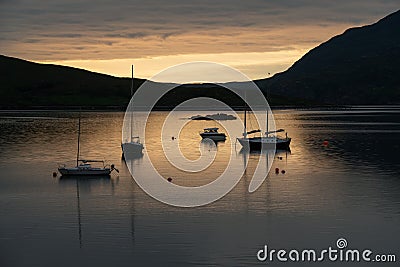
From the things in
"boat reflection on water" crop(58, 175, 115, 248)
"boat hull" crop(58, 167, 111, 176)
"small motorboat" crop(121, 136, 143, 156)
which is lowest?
"boat reflection on water" crop(58, 175, 115, 248)

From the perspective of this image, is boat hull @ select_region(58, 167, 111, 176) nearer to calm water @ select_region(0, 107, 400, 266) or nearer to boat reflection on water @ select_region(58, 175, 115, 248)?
boat reflection on water @ select_region(58, 175, 115, 248)

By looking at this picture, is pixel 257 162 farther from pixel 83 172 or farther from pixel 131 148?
pixel 83 172

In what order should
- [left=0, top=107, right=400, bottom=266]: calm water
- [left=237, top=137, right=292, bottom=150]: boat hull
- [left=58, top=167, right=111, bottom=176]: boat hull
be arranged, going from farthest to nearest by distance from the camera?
[left=237, top=137, right=292, bottom=150]: boat hull → [left=58, top=167, right=111, bottom=176]: boat hull → [left=0, top=107, right=400, bottom=266]: calm water

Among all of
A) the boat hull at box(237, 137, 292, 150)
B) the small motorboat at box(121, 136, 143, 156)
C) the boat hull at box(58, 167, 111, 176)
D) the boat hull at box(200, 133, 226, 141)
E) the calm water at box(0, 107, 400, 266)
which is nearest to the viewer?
the calm water at box(0, 107, 400, 266)

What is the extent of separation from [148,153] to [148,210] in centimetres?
3963

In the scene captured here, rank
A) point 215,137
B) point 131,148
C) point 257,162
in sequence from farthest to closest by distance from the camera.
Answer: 1. point 215,137
2. point 131,148
3. point 257,162

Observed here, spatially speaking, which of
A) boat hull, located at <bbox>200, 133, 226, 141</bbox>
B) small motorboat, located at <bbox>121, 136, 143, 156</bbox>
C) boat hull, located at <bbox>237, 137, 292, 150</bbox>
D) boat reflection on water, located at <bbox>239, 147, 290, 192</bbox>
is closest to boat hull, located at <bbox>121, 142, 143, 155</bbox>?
small motorboat, located at <bbox>121, 136, 143, 156</bbox>

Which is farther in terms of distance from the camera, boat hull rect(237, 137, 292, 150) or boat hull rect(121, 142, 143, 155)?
boat hull rect(237, 137, 292, 150)

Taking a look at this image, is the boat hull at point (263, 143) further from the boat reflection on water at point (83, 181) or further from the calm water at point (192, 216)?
the boat reflection on water at point (83, 181)

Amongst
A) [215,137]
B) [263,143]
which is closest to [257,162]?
[263,143]

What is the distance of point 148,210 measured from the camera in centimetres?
4212

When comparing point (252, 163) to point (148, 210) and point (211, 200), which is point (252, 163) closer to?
point (211, 200)

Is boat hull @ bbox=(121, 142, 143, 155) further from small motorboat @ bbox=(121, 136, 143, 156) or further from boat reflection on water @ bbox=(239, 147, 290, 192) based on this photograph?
boat reflection on water @ bbox=(239, 147, 290, 192)

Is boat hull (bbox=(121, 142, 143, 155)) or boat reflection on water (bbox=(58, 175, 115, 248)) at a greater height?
boat hull (bbox=(121, 142, 143, 155))
